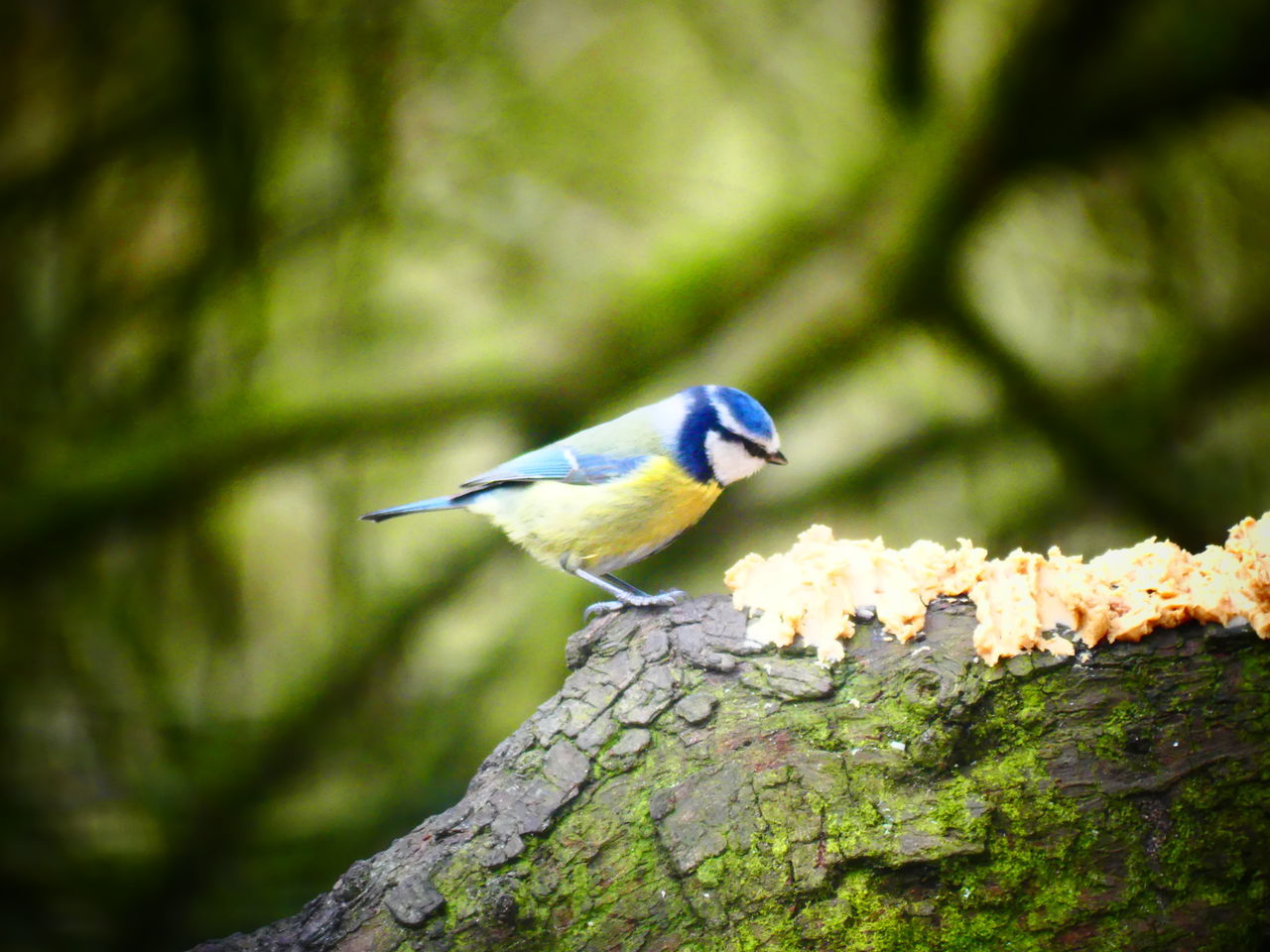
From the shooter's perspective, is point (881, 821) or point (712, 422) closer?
point (881, 821)

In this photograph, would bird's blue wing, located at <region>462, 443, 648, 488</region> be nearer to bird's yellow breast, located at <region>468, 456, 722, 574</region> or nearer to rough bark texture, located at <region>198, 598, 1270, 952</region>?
bird's yellow breast, located at <region>468, 456, 722, 574</region>

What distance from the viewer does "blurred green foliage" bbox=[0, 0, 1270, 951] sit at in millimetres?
1895

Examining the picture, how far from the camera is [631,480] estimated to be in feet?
4.33

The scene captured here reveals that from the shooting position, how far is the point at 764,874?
3.14ft

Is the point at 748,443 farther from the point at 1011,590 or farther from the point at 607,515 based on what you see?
the point at 1011,590

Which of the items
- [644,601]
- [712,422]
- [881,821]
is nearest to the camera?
[881,821]

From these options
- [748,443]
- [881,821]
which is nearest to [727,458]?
[748,443]

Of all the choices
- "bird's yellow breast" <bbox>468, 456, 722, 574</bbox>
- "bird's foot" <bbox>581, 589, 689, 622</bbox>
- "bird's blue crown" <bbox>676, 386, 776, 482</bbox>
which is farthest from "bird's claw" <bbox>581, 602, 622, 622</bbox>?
"bird's blue crown" <bbox>676, 386, 776, 482</bbox>

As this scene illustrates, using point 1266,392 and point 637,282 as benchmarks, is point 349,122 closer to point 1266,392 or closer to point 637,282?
point 637,282

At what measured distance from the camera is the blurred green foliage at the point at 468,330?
1.89 m

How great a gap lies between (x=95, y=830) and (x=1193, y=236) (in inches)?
99.9

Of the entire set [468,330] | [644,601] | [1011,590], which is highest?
[468,330]

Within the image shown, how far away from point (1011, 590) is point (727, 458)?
41 cm

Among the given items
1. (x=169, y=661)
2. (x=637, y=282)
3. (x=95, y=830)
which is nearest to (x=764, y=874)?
(x=637, y=282)
